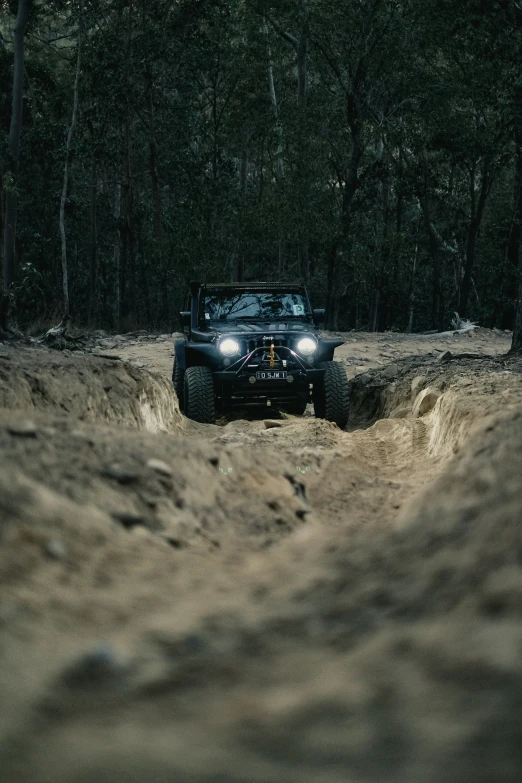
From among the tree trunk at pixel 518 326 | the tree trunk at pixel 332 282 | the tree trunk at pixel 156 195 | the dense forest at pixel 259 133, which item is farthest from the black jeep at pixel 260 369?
the tree trunk at pixel 156 195

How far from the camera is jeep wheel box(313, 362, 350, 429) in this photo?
30.0 feet

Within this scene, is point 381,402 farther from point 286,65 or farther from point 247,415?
point 286,65

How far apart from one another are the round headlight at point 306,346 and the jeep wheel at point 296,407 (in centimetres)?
73

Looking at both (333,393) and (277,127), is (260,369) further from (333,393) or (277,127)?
(277,127)

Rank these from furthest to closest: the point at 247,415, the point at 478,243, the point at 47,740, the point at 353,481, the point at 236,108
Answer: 1. the point at 478,243
2. the point at 236,108
3. the point at 247,415
4. the point at 353,481
5. the point at 47,740

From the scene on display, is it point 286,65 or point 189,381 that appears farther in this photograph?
point 286,65

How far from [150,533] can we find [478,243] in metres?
34.9

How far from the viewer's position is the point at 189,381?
9156 millimetres

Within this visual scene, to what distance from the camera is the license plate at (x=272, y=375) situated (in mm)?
9008

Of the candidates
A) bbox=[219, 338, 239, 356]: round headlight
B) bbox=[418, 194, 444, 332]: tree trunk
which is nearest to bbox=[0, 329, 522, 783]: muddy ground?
bbox=[219, 338, 239, 356]: round headlight

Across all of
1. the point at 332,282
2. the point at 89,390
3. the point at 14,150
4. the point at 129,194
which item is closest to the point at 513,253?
the point at 332,282

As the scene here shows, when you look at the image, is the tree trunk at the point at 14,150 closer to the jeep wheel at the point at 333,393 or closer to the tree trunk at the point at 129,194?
the tree trunk at the point at 129,194

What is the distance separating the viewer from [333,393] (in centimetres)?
916

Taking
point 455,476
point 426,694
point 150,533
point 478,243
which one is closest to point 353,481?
point 455,476
